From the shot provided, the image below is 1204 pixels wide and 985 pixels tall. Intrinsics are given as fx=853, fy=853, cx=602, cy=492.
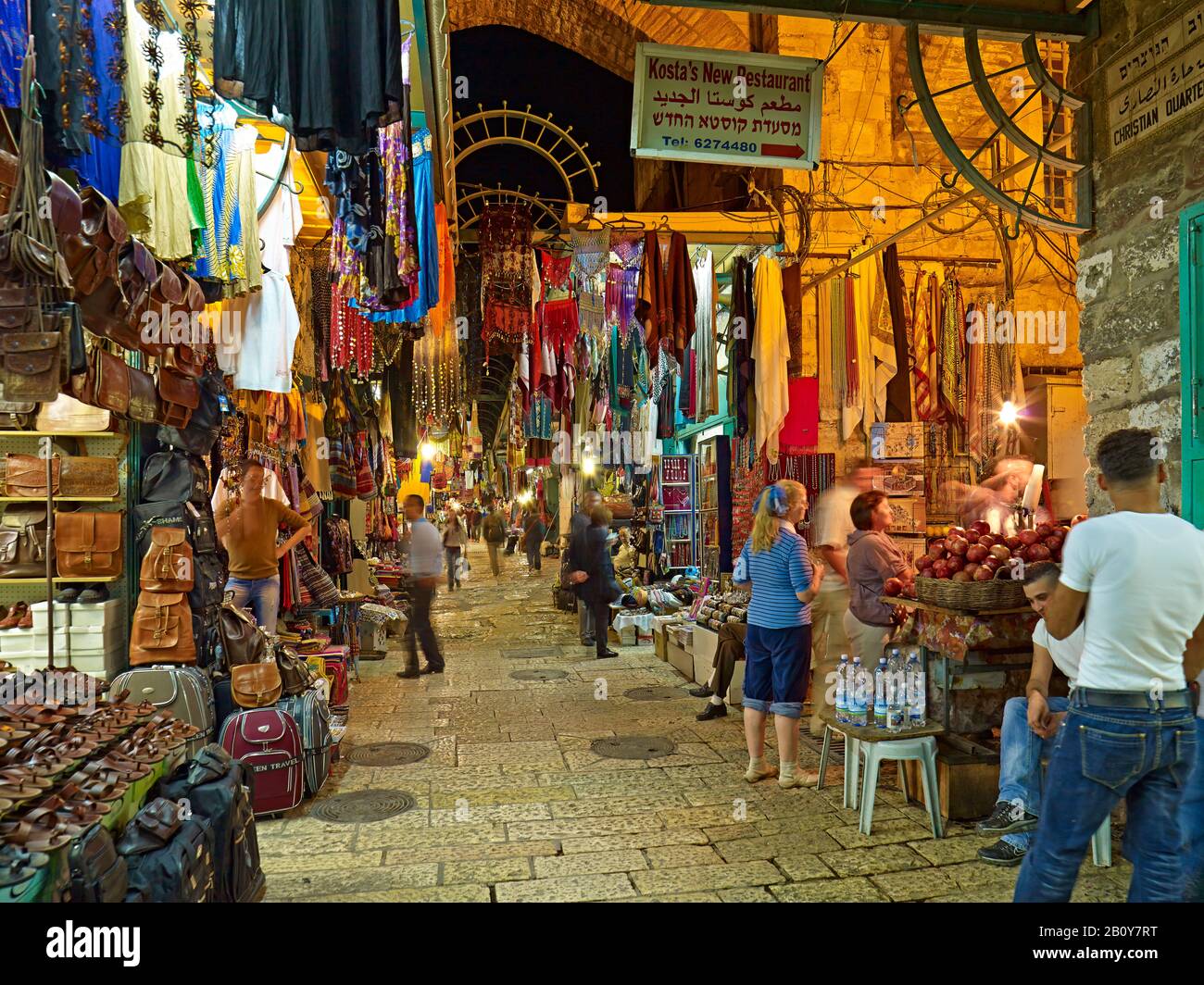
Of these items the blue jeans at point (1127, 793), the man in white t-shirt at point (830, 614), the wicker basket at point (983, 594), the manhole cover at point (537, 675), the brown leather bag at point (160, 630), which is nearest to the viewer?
the blue jeans at point (1127, 793)

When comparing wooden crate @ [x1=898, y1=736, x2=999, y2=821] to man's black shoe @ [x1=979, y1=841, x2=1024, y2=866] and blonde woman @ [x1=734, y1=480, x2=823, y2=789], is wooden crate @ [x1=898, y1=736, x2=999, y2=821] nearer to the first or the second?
man's black shoe @ [x1=979, y1=841, x2=1024, y2=866]

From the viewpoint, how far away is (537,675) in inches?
381

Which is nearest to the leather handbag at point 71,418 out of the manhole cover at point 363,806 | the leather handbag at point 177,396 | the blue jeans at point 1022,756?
the leather handbag at point 177,396

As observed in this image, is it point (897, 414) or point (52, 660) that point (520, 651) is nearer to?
point (897, 414)

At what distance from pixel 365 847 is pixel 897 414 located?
278 inches

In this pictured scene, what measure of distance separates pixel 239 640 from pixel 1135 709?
4821 millimetres

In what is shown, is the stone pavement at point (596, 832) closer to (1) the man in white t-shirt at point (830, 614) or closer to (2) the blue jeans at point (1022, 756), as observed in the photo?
(2) the blue jeans at point (1022, 756)

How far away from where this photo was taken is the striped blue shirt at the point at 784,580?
5652 millimetres

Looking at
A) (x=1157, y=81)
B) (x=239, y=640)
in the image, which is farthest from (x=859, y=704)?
(x=239, y=640)

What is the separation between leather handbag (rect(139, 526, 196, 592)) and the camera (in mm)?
5051

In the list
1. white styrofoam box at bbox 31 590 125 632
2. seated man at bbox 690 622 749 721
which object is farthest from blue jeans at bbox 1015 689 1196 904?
white styrofoam box at bbox 31 590 125 632

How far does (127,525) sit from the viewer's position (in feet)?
18.1

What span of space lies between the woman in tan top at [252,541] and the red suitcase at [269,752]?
6.16ft

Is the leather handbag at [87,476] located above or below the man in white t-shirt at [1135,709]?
above
